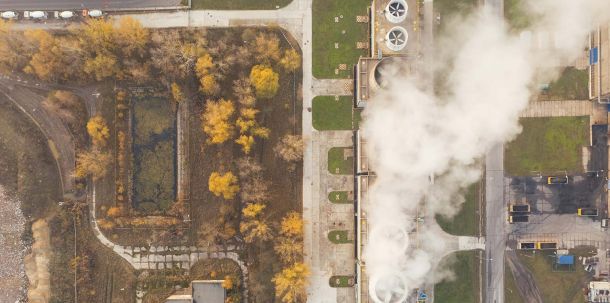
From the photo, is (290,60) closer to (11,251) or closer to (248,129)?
(248,129)

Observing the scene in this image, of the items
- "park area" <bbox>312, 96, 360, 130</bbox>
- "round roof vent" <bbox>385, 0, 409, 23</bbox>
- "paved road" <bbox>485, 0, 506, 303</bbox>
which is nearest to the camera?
"round roof vent" <bbox>385, 0, 409, 23</bbox>

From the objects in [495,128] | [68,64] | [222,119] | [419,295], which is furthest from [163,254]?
[495,128]

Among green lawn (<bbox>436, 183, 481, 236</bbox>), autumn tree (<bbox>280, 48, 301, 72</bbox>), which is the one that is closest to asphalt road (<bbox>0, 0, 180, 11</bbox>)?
autumn tree (<bbox>280, 48, 301, 72</bbox>)

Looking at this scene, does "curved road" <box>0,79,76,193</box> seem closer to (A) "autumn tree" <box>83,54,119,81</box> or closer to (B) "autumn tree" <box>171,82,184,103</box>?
(A) "autumn tree" <box>83,54,119,81</box>

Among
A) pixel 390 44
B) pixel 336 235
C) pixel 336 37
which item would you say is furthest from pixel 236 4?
pixel 336 235

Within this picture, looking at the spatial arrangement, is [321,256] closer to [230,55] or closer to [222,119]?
[222,119]
